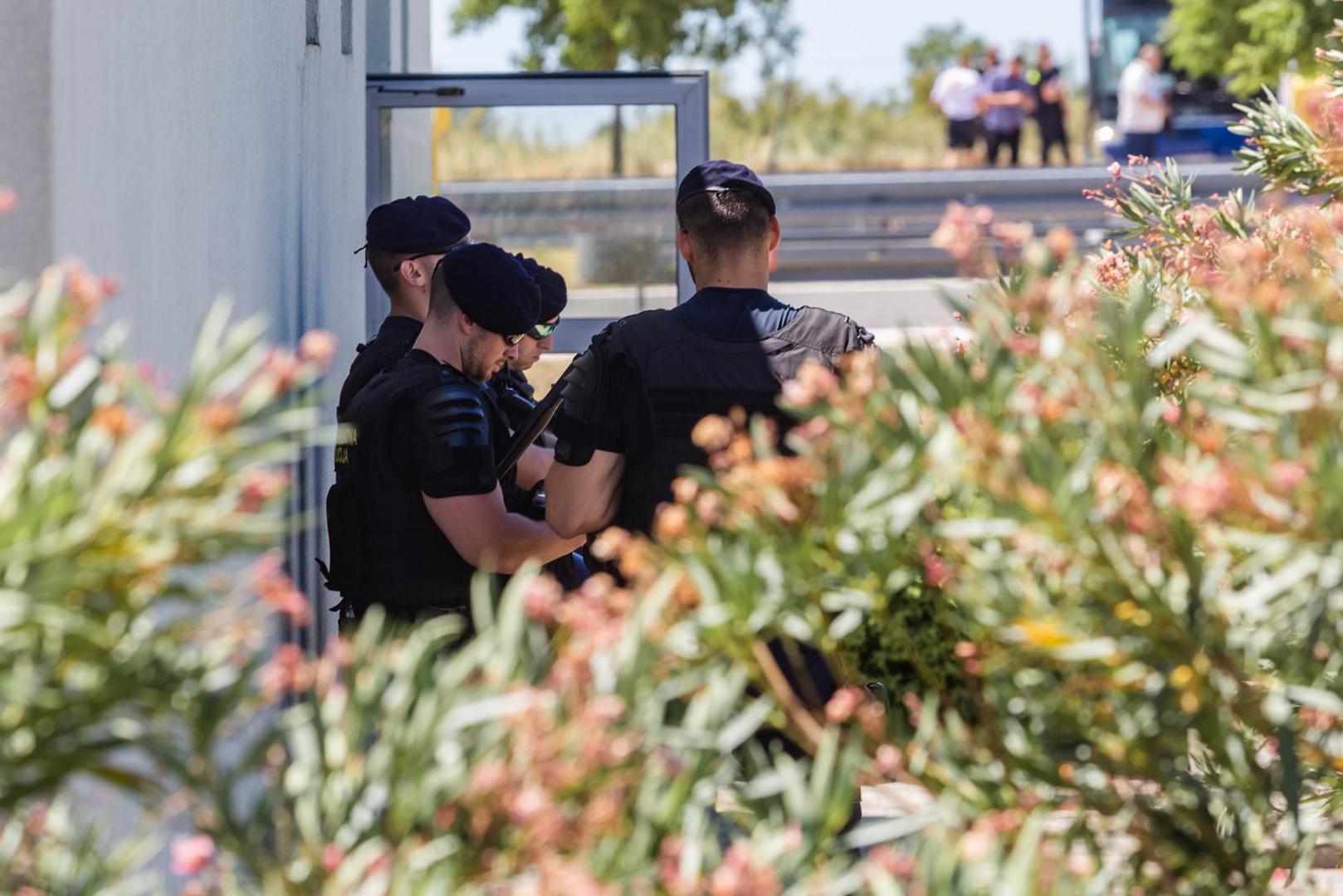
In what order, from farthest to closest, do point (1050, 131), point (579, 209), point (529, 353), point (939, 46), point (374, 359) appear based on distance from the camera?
point (939, 46), point (1050, 131), point (579, 209), point (529, 353), point (374, 359)

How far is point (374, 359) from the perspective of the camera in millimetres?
4227

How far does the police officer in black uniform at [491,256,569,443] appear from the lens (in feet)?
14.7

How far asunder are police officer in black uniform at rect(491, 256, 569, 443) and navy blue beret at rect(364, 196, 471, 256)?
20 cm

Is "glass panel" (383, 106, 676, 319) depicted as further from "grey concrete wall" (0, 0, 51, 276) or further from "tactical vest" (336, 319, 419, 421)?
"grey concrete wall" (0, 0, 51, 276)

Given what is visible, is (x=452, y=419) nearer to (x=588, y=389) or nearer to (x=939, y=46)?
(x=588, y=389)

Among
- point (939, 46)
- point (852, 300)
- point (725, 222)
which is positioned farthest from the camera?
point (939, 46)

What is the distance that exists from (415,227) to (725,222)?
3.88 feet

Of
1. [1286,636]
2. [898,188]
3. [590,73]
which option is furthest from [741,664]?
[898,188]

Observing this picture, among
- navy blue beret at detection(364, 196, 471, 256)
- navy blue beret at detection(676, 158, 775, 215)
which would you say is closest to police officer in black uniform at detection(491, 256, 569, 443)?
navy blue beret at detection(364, 196, 471, 256)

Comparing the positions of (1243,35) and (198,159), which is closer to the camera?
(198,159)

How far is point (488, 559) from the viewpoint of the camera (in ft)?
11.9

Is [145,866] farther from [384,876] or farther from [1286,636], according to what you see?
[1286,636]

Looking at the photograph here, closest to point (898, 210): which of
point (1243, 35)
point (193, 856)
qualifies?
point (1243, 35)

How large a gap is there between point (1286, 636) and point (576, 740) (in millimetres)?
758
